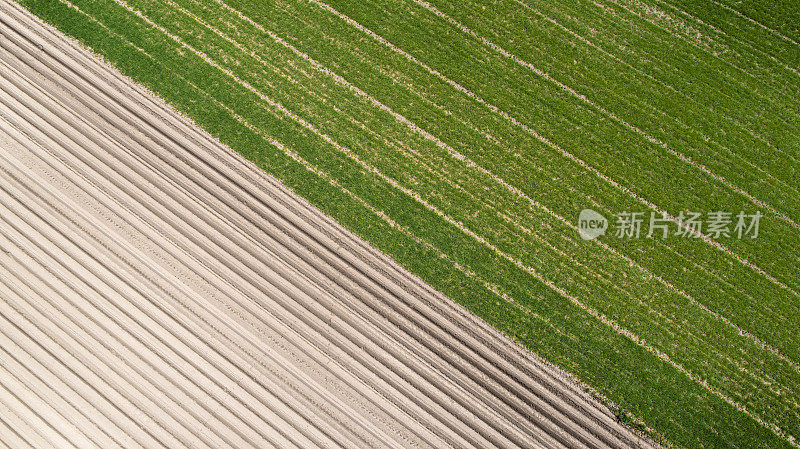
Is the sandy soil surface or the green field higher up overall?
the green field

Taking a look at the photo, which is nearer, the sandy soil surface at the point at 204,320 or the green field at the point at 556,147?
the sandy soil surface at the point at 204,320

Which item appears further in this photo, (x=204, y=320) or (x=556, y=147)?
(x=556, y=147)

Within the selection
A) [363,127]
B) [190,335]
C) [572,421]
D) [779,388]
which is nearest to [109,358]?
[190,335]

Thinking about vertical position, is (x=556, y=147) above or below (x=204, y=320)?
above

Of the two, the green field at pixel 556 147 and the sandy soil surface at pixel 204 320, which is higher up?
the green field at pixel 556 147

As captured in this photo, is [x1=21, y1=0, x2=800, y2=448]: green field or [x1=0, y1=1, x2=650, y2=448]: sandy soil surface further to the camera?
[x1=21, y1=0, x2=800, y2=448]: green field
